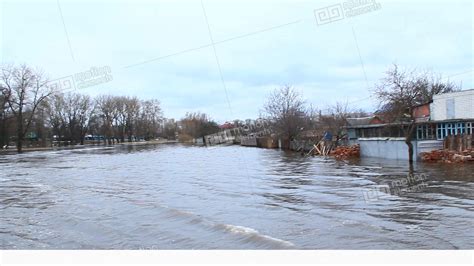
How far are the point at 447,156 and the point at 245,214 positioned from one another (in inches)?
849

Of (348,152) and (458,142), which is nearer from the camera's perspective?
(458,142)

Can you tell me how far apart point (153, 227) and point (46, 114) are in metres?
92.0

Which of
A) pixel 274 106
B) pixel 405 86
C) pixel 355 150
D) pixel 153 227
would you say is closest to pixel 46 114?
pixel 274 106

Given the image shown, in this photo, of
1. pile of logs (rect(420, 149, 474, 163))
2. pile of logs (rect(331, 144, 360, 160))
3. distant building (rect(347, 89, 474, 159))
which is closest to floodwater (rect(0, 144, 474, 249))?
pile of logs (rect(420, 149, 474, 163))

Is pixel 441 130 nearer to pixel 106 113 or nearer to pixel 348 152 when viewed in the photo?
pixel 348 152

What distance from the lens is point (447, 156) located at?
97.3 feet

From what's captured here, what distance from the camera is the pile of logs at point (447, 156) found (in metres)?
28.5

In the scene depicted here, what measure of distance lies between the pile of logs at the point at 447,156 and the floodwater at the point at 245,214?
7098 mm

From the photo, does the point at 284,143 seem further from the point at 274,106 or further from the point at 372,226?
the point at 372,226

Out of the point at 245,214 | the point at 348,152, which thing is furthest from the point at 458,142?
the point at 245,214

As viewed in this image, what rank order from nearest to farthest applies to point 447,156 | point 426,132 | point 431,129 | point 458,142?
point 447,156, point 458,142, point 431,129, point 426,132

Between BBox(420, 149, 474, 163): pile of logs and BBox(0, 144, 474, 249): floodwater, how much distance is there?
710 centimetres

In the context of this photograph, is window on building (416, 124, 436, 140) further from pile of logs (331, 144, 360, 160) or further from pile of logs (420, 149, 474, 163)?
pile of logs (331, 144, 360, 160)
